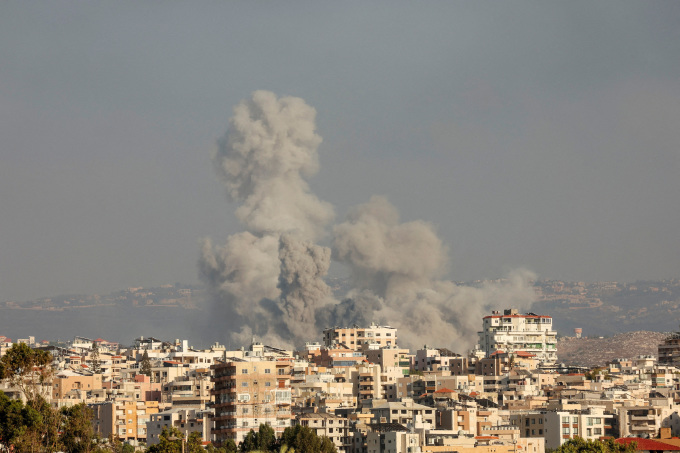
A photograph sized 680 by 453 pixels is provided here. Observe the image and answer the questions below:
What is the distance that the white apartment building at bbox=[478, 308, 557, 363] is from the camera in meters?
149

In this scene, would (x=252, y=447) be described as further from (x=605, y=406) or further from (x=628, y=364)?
(x=628, y=364)

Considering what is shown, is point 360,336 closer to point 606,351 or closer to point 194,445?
point 606,351

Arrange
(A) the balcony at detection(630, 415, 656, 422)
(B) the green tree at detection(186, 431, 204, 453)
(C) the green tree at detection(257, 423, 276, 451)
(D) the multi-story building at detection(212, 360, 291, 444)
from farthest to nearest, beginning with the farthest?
(A) the balcony at detection(630, 415, 656, 422) < (D) the multi-story building at detection(212, 360, 291, 444) < (C) the green tree at detection(257, 423, 276, 451) < (B) the green tree at detection(186, 431, 204, 453)

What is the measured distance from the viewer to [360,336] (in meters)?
147

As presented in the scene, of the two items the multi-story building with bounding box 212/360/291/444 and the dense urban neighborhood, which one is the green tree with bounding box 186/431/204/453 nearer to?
the dense urban neighborhood

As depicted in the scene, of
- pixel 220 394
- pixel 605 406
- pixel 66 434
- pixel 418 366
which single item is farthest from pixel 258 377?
pixel 418 366

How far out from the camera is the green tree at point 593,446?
77.1 m

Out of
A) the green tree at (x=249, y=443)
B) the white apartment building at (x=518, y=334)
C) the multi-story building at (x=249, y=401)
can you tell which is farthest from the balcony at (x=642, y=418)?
the white apartment building at (x=518, y=334)

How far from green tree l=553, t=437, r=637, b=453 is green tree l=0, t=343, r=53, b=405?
28606 mm

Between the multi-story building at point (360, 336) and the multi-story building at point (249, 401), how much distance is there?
64.1m

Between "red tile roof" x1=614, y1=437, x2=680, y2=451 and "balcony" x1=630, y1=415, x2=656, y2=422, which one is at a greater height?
"balcony" x1=630, y1=415, x2=656, y2=422

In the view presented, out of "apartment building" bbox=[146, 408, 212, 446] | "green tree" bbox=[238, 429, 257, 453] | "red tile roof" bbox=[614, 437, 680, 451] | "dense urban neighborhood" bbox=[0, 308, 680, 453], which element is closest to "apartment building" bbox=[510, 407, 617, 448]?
"dense urban neighborhood" bbox=[0, 308, 680, 453]

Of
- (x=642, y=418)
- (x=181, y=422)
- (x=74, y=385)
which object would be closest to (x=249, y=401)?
(x=181, y=422)

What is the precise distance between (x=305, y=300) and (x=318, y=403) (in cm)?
6128
